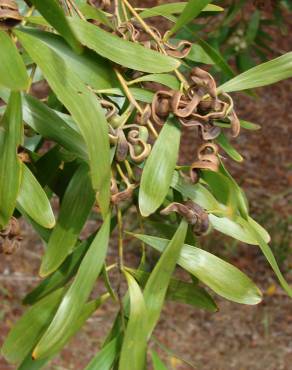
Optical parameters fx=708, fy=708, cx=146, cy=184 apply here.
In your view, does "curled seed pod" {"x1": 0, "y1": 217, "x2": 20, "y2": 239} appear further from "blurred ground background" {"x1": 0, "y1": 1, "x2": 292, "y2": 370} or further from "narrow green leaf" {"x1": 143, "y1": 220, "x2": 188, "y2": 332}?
"blurred ground background" {"x1": 0, "y1": 1, "x2": 292, "y2": 370}

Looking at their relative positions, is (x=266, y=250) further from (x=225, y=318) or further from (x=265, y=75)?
(x=225, y=318)

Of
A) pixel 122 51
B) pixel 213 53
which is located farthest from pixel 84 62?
pixel 213 53

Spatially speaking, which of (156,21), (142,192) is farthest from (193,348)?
(142,192)

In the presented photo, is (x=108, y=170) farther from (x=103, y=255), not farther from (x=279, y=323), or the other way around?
(x=279, y=323)

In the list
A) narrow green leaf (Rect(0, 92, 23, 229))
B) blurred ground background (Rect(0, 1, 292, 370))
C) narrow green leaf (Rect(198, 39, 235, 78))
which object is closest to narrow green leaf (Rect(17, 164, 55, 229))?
narrow green leaf (Rect(0, 92, 23, 229))

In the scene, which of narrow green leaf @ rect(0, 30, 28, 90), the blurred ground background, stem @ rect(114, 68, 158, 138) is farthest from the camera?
the blurred ground background

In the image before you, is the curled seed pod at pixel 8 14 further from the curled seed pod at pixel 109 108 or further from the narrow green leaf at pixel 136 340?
the narrow green leaf at pixel 136 340
